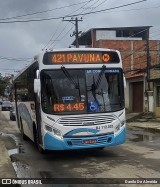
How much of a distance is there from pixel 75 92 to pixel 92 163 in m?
2.05

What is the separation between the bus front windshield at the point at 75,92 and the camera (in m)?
11.5

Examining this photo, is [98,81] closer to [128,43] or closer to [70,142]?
[70,142]

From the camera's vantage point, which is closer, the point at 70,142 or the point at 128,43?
the point at 70,142

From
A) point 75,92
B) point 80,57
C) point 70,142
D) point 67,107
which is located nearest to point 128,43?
point 80,57

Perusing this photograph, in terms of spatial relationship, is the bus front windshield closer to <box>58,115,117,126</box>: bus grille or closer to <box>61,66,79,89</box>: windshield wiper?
<box>61,66,79,89</box>: windshield wiper

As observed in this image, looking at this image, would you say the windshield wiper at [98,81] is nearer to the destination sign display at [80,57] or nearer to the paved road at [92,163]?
the destination sign display at [80,57]

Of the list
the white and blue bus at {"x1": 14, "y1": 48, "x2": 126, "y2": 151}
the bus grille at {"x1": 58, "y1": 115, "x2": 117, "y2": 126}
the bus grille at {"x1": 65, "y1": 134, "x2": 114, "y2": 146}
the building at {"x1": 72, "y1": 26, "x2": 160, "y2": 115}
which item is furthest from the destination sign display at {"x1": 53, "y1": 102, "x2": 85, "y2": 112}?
the building at {"x1": 72, "y1": 26, "x2": 160, "y2": 115}

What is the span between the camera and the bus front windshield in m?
11.5

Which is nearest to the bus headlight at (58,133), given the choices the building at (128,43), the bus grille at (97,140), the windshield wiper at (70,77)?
the bus grille at (97,140)

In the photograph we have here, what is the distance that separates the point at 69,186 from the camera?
830 centimetres

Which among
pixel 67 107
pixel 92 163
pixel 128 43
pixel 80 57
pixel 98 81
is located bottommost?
pixel 92 163

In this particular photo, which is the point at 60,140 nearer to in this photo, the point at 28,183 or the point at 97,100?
the point at 97,100

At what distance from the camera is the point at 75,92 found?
1155 cm

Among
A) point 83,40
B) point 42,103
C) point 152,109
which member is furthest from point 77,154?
point 83,40
